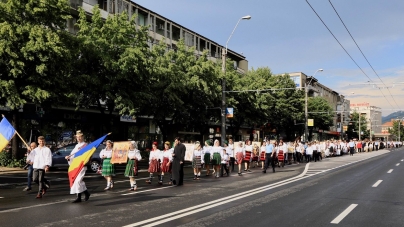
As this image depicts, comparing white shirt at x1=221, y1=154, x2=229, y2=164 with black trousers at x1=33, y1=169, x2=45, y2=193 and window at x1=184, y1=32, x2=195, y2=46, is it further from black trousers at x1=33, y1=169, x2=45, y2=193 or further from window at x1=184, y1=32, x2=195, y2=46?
window at x1=184, y1=32, x2=195, y2=46

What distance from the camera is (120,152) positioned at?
14797 millimetres

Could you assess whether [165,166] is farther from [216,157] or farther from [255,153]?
[255,153]

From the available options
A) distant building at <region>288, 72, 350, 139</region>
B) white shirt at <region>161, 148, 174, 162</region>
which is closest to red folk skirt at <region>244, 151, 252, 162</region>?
white shirt at <region>161, 148, 174, 162</region>

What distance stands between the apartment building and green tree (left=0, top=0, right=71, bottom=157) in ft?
35.9

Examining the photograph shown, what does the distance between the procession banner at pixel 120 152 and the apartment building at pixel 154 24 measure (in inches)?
716

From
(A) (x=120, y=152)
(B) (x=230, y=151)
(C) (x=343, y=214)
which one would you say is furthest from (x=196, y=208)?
(B) (x=230, y=151)

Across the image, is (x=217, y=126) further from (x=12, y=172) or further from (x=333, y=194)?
(x=333, y=194)

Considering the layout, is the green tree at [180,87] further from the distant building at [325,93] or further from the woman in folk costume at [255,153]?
the distant building at [325,93]

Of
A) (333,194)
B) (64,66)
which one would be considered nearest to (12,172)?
(64,66)

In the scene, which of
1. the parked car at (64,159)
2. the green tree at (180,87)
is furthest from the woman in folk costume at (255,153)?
the parked car at (64,159)

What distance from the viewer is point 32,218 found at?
863cm

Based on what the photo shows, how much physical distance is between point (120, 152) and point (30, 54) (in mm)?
8954

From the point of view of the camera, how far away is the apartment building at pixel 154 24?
3650 cm

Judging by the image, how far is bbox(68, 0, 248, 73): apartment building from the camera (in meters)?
36.5
